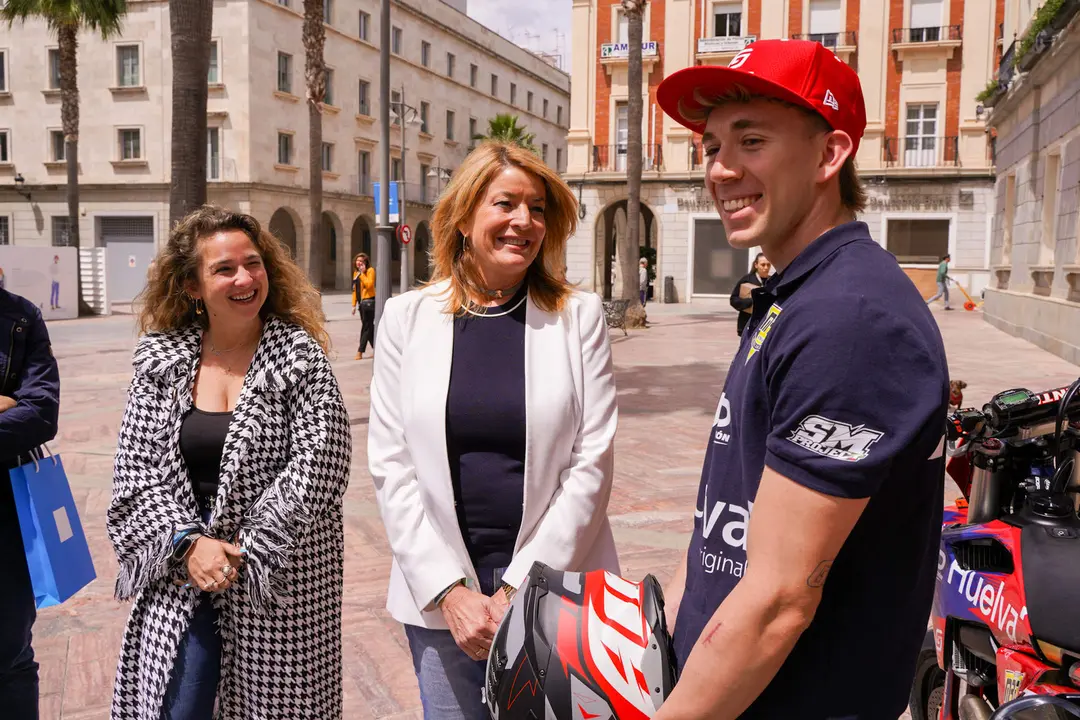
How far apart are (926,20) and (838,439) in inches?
1397

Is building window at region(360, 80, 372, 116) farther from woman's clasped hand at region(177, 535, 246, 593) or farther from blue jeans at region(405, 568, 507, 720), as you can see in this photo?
blue jeans at region(405, 568, 507, 720)

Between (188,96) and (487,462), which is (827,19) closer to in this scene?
(188,96)

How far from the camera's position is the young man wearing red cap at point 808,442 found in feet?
4.13

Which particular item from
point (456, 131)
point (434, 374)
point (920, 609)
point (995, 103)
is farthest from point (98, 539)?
point (456, 131)

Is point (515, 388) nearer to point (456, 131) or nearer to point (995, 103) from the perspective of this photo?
point (995, 103)

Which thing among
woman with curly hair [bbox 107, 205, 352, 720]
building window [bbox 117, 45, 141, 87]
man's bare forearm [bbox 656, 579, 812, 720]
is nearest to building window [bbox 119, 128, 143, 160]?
building window [bbox 117, 45, 141, 87]

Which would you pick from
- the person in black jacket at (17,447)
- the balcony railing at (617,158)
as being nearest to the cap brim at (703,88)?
the person in black jacket at (17,447)

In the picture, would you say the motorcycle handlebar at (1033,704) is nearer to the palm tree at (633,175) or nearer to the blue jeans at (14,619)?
the blue jeans at (14,619)

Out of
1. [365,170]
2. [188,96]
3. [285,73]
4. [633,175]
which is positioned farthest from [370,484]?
[365,170]

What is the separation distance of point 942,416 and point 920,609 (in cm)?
36

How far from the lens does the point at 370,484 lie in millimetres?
7180

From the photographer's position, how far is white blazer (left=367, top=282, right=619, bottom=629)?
2369mm

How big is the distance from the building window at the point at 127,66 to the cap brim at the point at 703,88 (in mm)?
40086

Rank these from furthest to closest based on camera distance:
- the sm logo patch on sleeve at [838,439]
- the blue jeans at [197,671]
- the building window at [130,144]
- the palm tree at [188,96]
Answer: the building window at [130,144] → the palm tree at [188,96] → the blue jeans at [197,671] → the sm logo patch on sleeve at [838,439]
